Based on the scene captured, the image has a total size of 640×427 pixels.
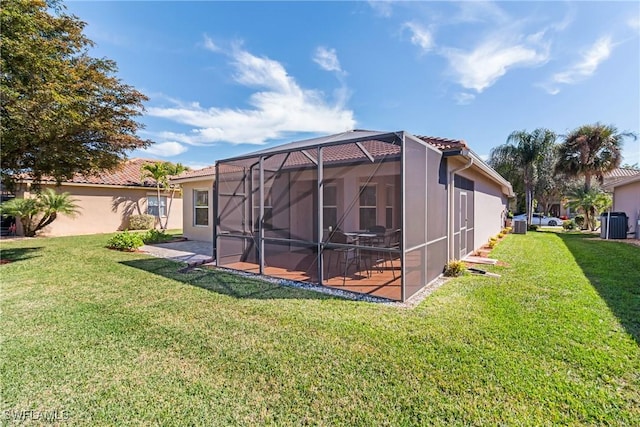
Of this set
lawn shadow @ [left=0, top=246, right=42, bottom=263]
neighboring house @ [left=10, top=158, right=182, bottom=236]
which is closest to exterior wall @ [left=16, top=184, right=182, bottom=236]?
neighboring house @ [left=10, top=158, right=182, bottom=236]

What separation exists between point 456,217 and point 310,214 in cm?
447

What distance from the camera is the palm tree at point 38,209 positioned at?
13766mm

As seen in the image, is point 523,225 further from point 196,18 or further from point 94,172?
point 94,172

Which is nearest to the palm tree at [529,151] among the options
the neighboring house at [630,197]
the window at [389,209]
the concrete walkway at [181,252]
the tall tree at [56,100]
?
the neighboring house at [630,197]

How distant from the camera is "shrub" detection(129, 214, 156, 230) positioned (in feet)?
58.9

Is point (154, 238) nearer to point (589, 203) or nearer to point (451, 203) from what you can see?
point (451, 203)

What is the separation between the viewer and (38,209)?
14.2m

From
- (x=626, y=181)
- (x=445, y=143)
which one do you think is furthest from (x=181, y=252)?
(x=626, y=181)

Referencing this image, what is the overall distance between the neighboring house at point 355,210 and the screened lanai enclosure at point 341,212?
0.03 m

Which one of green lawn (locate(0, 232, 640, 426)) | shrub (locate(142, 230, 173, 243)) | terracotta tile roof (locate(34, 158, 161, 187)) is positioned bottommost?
green lawn (locate(0, 232, 640, 426))

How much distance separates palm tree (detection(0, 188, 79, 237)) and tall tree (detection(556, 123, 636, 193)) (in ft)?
102

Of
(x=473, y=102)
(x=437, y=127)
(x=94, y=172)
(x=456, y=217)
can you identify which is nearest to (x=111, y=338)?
(x=456, y=217)

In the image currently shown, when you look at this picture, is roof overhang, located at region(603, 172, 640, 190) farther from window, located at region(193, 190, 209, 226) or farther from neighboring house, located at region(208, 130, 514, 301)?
window, located at region(193, 190, 209, 226)

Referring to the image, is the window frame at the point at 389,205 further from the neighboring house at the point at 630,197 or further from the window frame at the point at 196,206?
the neighboring house at the point at 630,197
